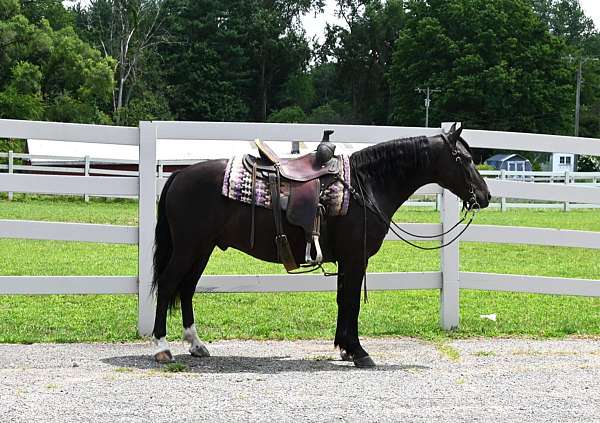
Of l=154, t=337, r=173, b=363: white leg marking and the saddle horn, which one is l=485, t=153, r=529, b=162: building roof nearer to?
the saddle horn

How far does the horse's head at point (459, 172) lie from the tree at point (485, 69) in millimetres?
59908

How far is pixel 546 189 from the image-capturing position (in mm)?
8008

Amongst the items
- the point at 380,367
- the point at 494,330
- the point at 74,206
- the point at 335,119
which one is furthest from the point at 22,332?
the point at 335,119

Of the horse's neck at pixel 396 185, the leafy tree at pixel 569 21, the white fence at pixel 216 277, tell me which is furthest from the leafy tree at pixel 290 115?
the horse's neck at pixel 396 185

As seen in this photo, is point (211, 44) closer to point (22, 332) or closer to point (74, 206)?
point (74, 206)

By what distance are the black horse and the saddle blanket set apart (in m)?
0.06

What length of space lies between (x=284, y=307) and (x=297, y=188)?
295 cm

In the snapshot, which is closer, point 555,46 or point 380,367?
point 380,367

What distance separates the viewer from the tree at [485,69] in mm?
65812

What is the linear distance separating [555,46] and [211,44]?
27684mm

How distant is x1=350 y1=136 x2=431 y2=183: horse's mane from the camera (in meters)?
6.73

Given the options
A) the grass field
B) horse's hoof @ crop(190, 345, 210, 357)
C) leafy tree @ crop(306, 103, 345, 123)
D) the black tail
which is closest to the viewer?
horse's hoof @ crop(190, 345, 210, 357)

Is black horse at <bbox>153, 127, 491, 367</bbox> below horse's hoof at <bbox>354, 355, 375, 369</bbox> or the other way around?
the other way around

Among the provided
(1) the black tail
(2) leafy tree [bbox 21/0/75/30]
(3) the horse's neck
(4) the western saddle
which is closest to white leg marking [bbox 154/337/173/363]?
(1) the black tail
